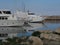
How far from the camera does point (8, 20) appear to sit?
32.8 meters

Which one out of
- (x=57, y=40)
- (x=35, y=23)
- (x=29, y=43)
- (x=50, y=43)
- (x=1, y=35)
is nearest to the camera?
(x=29, y=43)

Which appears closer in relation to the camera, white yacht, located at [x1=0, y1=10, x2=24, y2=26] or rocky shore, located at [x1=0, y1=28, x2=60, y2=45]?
rocky shore, located at [x1=0, y1=28, x2=60, y2=45]

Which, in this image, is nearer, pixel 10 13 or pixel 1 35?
pixel 1 35

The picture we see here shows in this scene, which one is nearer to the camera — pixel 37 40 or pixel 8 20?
pixel 37 40

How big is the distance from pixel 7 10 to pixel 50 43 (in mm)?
13933

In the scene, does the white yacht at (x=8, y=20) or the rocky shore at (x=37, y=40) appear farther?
the white yacht at (x=8, y=20)

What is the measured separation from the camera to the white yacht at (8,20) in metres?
32.3

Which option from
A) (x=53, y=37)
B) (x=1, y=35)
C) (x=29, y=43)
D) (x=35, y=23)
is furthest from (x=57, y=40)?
(x=35, y=23)

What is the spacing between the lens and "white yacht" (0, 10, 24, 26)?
32.3m

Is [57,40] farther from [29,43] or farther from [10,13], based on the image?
[10,13]

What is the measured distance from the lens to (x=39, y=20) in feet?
153

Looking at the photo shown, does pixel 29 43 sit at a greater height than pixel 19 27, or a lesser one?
greater

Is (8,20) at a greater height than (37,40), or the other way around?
(37,40)

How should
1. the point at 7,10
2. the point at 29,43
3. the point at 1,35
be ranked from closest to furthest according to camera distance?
1. the point at 29,43
2. the point at 1,35
3. the point at 7,10
